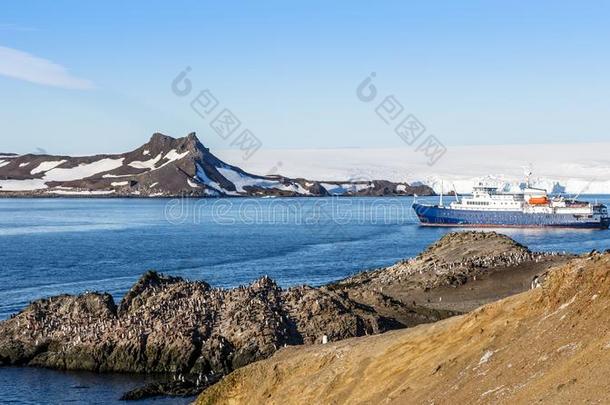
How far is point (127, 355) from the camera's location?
31906 millimetres

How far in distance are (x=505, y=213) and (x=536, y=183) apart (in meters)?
82.2

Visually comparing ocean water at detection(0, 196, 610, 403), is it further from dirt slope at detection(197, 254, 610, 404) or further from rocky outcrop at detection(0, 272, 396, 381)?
dirt slope at detection(197, 254, 610, 404)

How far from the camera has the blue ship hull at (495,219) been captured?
113812mm

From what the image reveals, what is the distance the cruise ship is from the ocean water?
3.33 m

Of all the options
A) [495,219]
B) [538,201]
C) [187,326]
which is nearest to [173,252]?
[187,326]

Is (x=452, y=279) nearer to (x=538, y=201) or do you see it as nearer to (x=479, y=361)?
(x=479, y=361)

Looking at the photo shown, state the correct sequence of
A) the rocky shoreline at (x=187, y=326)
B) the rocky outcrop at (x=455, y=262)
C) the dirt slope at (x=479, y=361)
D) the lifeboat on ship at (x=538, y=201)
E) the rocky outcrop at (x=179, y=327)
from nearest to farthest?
1. the dirt slope at (x=479, y=361)
2. the rocky shoreline at (x=187, y=326)
3. the rocky outcrop at (x=179, y=327)
4. the rocky outcrop at (x=455, y=262)
5. the lifeboat on ship at (x=538, y=201)

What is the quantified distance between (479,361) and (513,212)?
10415cm

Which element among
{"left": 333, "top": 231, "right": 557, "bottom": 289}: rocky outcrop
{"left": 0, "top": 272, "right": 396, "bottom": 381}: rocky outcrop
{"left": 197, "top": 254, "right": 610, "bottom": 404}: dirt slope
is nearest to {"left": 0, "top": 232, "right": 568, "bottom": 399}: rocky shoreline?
{"left": 0, "top": 272, "right": 396, "bottom": 381}: rocky outcrop

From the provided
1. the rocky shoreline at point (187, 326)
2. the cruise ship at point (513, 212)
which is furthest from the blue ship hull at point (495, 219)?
the rocky shoreline at point (187, 326)

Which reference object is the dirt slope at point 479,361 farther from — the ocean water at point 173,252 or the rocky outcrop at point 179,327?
the rocky outcrop at point 179,327

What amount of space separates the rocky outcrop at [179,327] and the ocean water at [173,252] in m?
1.32

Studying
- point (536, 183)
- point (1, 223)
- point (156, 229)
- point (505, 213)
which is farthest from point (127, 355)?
point (536, 183)

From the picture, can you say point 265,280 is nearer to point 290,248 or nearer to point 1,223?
point 290,248
